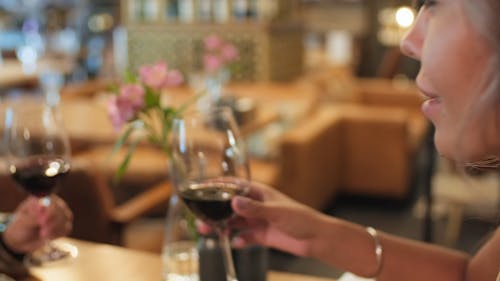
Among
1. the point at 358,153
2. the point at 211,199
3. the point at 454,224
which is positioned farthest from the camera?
the point at 358,153

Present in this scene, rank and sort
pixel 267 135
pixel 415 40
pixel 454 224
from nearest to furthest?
pixel 415 40 → pixel 454 224 → pixel 267 135

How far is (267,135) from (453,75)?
4054 millimetres

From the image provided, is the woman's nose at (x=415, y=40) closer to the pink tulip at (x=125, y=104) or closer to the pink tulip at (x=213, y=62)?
the pink tulip at (x=125, y=104)

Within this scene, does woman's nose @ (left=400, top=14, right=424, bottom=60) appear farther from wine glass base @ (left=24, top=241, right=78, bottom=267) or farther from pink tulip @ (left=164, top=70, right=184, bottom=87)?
wine glass base @ (left=24, top=241, right=78, bottom=267)

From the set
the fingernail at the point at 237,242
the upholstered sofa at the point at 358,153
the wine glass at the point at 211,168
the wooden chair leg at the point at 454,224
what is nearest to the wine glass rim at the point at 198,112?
the wine glass at the point at 211,168

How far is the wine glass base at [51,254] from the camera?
4.45ft

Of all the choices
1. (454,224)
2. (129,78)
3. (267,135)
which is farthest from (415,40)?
(267,135)

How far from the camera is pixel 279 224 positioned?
47.9 inches

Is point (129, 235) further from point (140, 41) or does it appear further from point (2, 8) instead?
point (2, 8)

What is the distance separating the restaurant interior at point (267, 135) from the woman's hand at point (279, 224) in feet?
0.93

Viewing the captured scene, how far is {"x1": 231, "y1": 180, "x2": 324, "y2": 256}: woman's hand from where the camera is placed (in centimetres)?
121

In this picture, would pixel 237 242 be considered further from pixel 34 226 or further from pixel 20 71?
pixel 20 71

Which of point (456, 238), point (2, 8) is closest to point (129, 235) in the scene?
point (456, 238)

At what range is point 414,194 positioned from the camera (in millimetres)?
5418
